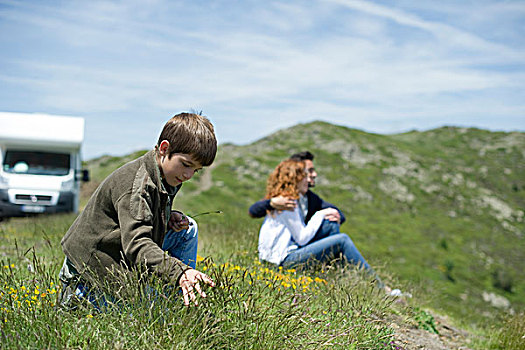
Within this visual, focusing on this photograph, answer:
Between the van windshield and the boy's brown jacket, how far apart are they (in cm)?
1249

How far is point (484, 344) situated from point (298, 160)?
275 centimetres

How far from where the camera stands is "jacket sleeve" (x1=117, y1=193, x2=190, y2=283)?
2314 millimetres

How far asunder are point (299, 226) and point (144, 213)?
299cm

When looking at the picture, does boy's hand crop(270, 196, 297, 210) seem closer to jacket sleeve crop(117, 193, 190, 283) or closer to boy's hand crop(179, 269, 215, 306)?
jacket sleeve crop(117, 193, 190, 283)

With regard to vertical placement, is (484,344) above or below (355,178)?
above

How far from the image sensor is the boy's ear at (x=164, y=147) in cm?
258

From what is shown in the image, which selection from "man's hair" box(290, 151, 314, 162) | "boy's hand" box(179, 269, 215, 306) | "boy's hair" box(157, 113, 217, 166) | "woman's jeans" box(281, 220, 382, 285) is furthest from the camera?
"man's hair" box(290, 151, 314, 162)

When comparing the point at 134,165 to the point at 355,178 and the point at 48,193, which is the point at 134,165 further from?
the point at 355,178

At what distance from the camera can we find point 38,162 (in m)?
14.1

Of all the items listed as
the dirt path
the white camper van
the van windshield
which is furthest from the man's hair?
the van windshield

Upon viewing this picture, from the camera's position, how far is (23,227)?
6.98 metres

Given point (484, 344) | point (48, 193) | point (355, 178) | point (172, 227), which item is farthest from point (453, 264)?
point (172, 227)

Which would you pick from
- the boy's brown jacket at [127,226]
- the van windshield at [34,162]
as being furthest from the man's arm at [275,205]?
the van windshield at [34,162]

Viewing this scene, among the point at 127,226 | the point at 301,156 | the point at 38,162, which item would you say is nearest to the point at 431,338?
the point at 301,156
